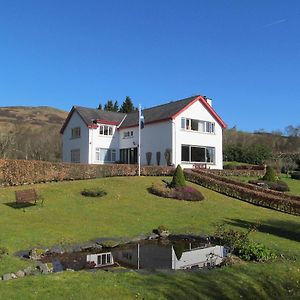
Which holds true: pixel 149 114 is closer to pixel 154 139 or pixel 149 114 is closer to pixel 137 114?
pixel 137 114

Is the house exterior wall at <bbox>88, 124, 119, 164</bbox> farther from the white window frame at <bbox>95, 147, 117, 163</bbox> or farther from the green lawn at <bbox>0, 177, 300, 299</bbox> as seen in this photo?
the green lawn at <bbox>0, 177, 300, 299</bbox>

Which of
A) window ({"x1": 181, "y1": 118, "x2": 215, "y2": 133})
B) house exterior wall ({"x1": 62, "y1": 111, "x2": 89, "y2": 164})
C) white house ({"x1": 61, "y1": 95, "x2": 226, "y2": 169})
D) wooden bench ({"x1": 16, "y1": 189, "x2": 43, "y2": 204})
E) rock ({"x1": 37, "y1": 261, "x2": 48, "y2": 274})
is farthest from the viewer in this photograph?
house exterior wall ({"x1": 62, "y1": 111, "x2": 89, "y2": 164})

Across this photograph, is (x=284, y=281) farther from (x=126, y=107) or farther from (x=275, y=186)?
(x=126, y=107)

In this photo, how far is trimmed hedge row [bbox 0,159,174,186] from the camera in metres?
28.9

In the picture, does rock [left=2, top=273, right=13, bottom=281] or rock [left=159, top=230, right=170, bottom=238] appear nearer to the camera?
rock [left=2, top=273, right=13, bottom=281]

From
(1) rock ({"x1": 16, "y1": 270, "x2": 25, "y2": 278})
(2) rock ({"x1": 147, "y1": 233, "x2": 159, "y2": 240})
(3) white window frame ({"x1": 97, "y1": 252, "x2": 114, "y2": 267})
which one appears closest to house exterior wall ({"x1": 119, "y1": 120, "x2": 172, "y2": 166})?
(2) rock ({"x1": 147, "y1": 233, "x2": 159, "y2": 240})

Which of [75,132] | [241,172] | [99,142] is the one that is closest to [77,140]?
[75,132]

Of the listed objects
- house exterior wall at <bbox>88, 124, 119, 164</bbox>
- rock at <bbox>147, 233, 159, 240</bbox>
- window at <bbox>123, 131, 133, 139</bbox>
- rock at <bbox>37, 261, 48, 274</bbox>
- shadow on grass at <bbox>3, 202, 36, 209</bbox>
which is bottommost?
rock at <bbox>147, 233, 159, 240</bbox>

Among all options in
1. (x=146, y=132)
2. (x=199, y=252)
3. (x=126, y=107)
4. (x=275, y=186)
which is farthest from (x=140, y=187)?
(x=126, y=107)

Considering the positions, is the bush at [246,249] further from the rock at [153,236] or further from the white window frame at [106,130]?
the white window frame at [106,130]

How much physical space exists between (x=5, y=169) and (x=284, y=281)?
22.2 meters

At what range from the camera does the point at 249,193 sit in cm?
2923

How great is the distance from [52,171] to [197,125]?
797 inches

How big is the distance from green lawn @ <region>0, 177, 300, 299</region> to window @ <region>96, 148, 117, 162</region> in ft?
51.2
